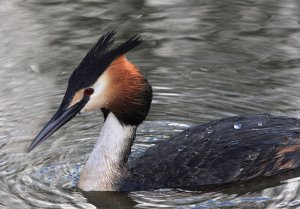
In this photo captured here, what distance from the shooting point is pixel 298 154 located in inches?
333

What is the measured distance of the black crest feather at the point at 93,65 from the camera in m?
7.86

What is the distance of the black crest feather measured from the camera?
7863 mm

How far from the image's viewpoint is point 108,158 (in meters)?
8.26

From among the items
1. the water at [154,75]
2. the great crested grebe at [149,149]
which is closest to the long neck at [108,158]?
the great crested grebe at [149,149]

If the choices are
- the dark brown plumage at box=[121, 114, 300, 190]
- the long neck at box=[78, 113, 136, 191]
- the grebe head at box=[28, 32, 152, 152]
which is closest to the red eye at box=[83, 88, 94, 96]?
the grebe head at box=[28, 32, 152, 152]

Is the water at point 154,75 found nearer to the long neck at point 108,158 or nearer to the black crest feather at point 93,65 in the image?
the long neck at point 108,158

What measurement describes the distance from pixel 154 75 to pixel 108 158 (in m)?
2.44

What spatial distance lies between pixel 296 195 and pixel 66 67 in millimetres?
3857

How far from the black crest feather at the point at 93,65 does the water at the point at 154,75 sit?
88 cm

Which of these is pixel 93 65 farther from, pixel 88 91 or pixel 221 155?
pixel 221 155

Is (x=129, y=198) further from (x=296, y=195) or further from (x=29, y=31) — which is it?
(x=29, y=31)

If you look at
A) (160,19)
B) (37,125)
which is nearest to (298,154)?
(37,125)

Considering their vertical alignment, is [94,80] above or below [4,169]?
above

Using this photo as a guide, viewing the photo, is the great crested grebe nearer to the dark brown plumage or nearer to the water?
the dark brown plumage
